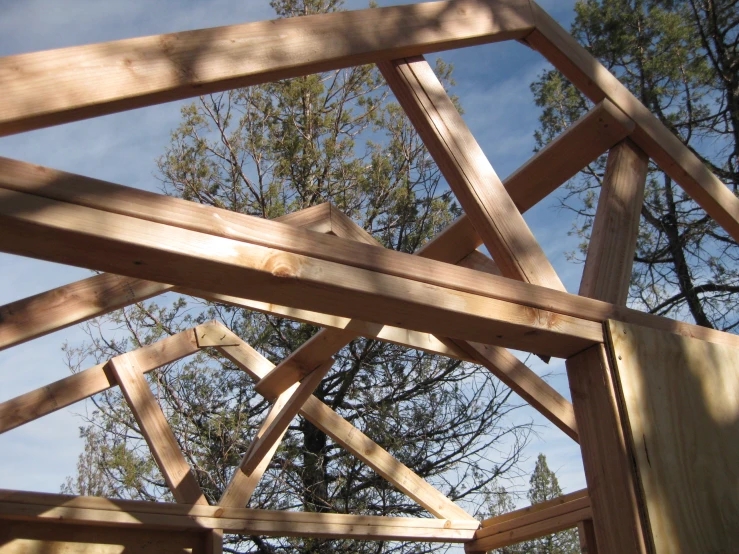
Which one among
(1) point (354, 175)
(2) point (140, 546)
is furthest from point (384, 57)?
(1) point (354, 175)

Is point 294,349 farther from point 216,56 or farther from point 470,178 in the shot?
point 216,56

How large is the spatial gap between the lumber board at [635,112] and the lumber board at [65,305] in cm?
177

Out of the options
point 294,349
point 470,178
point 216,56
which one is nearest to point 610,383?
point 470,178

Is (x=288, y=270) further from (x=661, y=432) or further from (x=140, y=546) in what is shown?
(x=140, y=546)

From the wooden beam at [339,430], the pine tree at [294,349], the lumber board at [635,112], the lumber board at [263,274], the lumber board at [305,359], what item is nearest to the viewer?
the lumber board at [263,274]

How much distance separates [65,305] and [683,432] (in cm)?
240

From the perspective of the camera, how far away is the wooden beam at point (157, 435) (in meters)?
4.09

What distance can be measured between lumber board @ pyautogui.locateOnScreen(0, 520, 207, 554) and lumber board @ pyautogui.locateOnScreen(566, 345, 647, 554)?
3.10 meters

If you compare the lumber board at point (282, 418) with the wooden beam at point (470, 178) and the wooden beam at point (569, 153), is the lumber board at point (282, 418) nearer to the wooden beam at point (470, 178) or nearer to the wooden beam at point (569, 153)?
the wooden beam at point (569, 153)

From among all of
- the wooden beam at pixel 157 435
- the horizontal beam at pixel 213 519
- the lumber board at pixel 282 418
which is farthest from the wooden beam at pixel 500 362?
the horizontal beam at pixel 213 519

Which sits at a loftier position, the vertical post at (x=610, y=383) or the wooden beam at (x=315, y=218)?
the wooden beam at (x=315, y=218)

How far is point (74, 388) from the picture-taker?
3.97 m

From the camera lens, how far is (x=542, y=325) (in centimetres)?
181

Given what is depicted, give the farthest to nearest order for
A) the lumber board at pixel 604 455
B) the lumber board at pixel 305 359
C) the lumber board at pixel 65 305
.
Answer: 1. the lumber board at pixel 305 359
2. the lumber board at pixel 65 305
3. the lumber board at pixel 604 455
